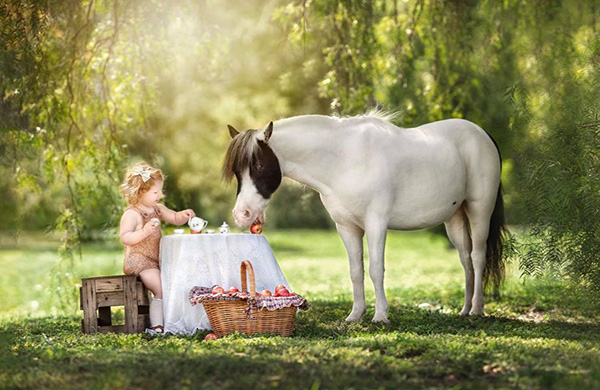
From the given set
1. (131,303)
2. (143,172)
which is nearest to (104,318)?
(131,303)

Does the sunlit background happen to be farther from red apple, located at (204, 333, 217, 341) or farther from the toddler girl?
red apple, located at (204, 333, 217, 341)

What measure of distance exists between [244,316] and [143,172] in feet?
5.41

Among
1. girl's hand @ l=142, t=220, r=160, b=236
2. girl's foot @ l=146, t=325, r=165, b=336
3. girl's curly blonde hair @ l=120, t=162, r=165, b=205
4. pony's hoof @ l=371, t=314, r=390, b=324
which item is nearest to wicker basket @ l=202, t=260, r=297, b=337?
girl's foot @ l=146, t=325, r=165, b=336

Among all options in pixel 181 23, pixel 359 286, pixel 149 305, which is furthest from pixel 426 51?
pixel 149 305

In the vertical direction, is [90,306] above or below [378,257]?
below

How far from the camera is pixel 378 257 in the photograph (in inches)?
285

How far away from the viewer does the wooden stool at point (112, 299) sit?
696cm

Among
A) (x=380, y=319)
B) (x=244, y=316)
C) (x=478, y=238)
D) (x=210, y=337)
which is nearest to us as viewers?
(x=210, y=337)

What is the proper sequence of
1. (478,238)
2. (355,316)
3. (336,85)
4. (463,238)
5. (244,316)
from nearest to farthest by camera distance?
1. (244,316)
2. (355,316)
3. (478,238)
4. (463,238)
5. (336,85)

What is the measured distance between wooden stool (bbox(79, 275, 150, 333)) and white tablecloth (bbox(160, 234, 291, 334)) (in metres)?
0.26

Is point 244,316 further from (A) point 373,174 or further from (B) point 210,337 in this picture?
(A) point 373,174

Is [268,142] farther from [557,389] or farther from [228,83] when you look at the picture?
[228,83]

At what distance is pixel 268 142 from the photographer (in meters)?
7.09

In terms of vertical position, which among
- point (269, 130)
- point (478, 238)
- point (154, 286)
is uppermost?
point (269, 130)
